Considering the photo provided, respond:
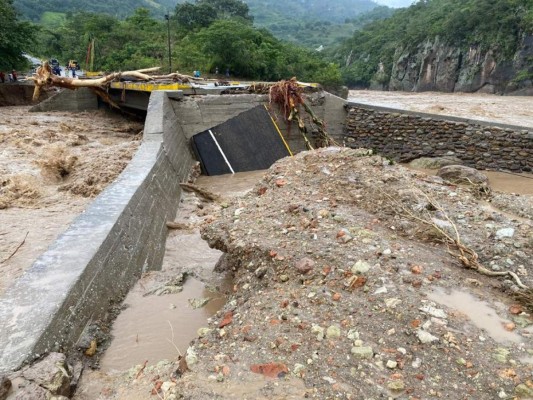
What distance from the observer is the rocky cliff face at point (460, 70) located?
41.6 metres

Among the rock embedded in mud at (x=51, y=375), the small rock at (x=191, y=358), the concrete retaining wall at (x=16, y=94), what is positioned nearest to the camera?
the rock embedded in mud at (x=51, y=375)

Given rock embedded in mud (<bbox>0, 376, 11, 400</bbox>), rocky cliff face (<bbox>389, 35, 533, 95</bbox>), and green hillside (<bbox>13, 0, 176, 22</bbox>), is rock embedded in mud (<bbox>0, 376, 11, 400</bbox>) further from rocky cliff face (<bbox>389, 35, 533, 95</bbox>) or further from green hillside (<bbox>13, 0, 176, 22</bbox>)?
green hillside (<bbox>13, 0, 176, 22</bbox>)

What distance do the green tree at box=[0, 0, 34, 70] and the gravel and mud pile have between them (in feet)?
58.7

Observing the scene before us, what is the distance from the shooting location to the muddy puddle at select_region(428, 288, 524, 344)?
8.58 feet

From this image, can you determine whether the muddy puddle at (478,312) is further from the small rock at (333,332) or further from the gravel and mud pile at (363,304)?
the small rock at (333,332)

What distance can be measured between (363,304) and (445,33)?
55721mm

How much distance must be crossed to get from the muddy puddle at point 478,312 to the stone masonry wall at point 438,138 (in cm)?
924

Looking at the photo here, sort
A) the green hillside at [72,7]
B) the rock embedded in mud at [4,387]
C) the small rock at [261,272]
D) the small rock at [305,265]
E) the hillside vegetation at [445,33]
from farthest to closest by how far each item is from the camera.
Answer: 1. the green hillside at [72,7]
2. the hillside vegetation at [445,33]
3. the small rock at [261,272]
4. the small rock at [305,265]
5. the rock embedded in mud at [4,387]

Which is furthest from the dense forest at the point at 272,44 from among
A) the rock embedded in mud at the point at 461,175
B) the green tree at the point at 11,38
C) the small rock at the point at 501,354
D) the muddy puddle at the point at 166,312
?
the small rock at the point at 501,354

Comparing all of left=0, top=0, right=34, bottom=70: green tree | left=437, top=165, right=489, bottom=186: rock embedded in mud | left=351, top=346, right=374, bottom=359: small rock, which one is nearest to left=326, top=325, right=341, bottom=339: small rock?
left=351, top=346, right=374, bottom=359: small rock

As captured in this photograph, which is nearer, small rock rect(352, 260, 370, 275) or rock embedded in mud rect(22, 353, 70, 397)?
rock embedded in mud rect(22, 353, 70, 397)

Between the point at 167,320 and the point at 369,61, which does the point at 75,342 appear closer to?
the point at 167,320

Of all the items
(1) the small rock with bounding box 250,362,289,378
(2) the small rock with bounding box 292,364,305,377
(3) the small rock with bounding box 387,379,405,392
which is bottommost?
(1) the small rock with bounding box 250,362,289,378

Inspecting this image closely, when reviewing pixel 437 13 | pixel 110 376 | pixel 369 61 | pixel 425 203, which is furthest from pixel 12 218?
pixel 369 61
